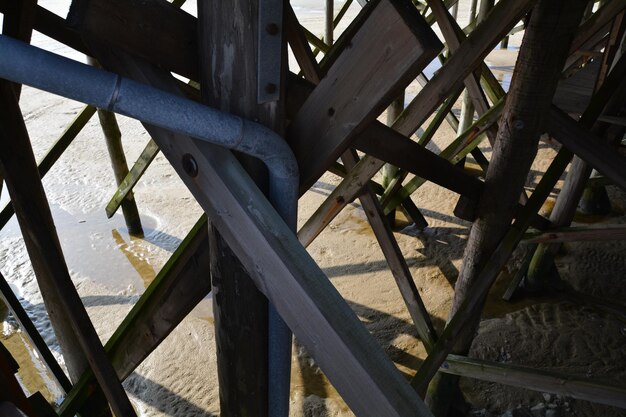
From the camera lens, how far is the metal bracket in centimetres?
106

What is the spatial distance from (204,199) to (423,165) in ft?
2.87

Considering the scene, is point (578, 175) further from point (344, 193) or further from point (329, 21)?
point (329, 21)

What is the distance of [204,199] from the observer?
1.19 metres

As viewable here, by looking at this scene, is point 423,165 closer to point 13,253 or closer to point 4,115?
point 4,115

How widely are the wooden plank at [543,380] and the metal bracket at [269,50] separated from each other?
198cm

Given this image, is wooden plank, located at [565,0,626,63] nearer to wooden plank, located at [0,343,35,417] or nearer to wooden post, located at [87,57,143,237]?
wooden plank, located at [0,343,35,417]

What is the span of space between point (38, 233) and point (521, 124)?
1.81 m

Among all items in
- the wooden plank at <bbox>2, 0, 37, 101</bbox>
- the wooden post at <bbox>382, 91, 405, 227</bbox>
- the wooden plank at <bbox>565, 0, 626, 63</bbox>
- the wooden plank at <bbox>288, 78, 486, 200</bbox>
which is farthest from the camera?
the wooden post at <bbox>382, 91, 405, 227</bbox>

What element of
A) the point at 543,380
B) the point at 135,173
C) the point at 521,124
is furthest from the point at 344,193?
the point at 135,173

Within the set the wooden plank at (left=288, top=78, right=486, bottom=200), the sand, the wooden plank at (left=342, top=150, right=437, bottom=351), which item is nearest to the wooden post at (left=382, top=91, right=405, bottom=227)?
the sand

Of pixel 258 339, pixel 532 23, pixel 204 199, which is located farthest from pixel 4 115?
pixel 532 23

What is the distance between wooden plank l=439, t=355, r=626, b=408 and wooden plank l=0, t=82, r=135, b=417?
1.59 m

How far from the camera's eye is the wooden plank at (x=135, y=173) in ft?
14.0

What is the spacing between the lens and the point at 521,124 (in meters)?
2.16
